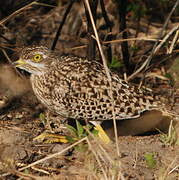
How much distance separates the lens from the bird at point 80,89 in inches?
198

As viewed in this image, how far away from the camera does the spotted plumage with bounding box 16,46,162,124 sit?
504 cm

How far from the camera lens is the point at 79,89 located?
5.04 metres

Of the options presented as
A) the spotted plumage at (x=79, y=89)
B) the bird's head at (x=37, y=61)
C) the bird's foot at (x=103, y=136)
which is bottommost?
the bird's foot at (x=103, y=136)

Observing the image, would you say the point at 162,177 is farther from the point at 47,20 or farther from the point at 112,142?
the point at 47,20

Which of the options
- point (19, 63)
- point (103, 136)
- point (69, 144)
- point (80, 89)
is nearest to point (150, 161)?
point (103, 136)

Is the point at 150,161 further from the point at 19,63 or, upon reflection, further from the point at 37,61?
the point at 19,63

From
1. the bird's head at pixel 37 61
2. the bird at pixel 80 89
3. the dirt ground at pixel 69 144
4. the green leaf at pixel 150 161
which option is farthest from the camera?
the bird's head at pixel 37 61

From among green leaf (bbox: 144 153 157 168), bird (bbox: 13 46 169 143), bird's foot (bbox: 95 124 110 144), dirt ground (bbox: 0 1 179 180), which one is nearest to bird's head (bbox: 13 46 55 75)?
bird (bbox: 13 46 169 143)

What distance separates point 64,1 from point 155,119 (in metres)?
3.10

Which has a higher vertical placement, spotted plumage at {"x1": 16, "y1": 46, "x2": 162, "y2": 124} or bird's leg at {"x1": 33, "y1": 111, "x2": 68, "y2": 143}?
spotted plumage at {"x1": 16, "y1": 46, "x2": 162, "y2": 124}

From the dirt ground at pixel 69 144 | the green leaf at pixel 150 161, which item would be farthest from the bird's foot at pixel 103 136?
the green leaf at pixel 150 161

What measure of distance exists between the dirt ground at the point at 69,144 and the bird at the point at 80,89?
0.32 m

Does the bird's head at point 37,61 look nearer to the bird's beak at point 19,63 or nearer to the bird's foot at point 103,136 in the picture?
the bird's beak at point 19,63

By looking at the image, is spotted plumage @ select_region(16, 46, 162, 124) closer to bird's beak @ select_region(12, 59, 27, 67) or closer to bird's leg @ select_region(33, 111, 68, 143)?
bird's beak @ select_region(12, 59, 27, 67)
